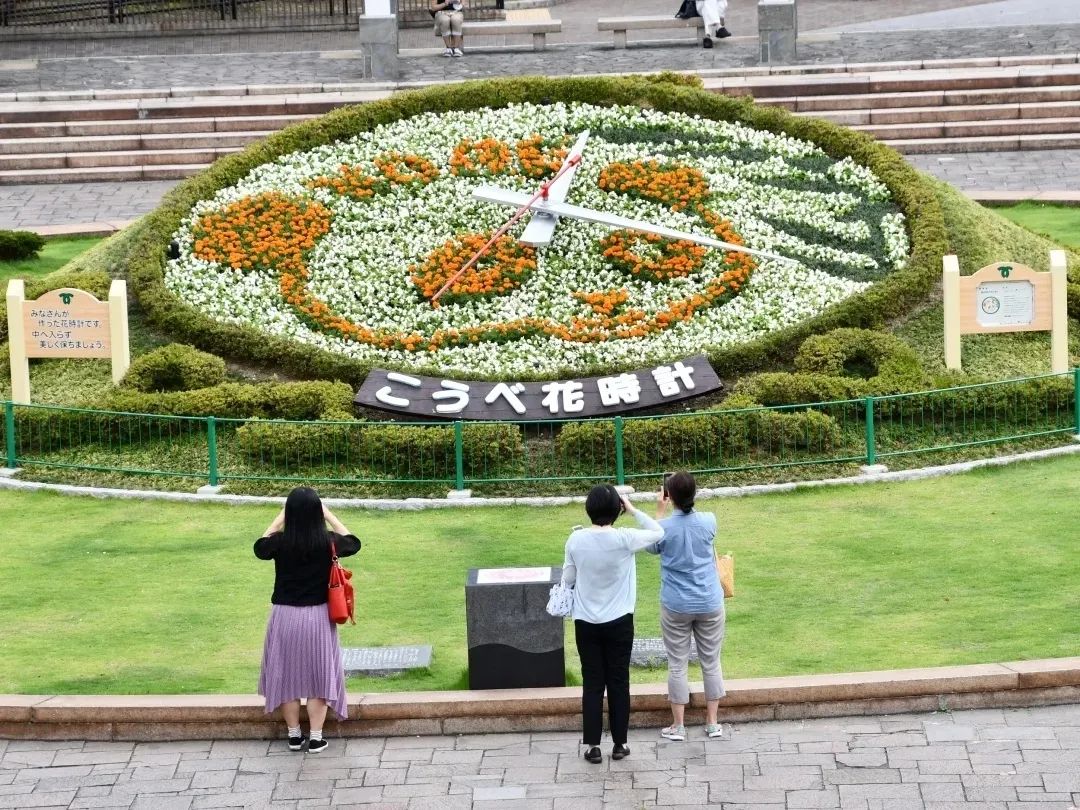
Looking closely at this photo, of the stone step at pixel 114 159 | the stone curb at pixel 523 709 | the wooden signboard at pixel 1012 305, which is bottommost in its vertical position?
the stone curb at pixel 523 709

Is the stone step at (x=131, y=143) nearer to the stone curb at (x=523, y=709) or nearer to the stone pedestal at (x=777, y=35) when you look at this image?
the stone pedestal at (x=777, y=35)

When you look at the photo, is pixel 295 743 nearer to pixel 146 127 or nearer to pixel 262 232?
pixel 262 232

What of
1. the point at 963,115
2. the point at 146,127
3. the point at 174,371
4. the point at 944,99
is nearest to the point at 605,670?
the point at 174,371

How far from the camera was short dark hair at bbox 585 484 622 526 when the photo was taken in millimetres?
8797

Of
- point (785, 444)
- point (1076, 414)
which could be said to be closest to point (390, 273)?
point (785, 444)

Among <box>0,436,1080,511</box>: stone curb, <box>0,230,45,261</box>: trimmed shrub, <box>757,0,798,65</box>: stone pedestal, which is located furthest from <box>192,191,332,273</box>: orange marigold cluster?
<box>757,0,798,65</box>: stone pedestal

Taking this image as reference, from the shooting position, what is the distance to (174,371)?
632 inches

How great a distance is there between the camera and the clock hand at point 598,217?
1739 centimetres

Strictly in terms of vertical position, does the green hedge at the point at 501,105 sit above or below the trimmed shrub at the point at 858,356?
above

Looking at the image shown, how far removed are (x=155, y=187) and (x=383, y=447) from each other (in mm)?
11350

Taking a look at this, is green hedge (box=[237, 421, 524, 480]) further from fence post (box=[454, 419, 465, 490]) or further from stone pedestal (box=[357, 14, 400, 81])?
stone pedestal (box=[357, 14, 400, 81])

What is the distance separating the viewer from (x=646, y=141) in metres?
19.8

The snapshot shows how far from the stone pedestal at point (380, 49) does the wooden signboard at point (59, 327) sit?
12261 millimetres

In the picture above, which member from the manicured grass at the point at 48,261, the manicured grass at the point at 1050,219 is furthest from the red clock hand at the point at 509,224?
the manicured grass at the point at 1050,219
